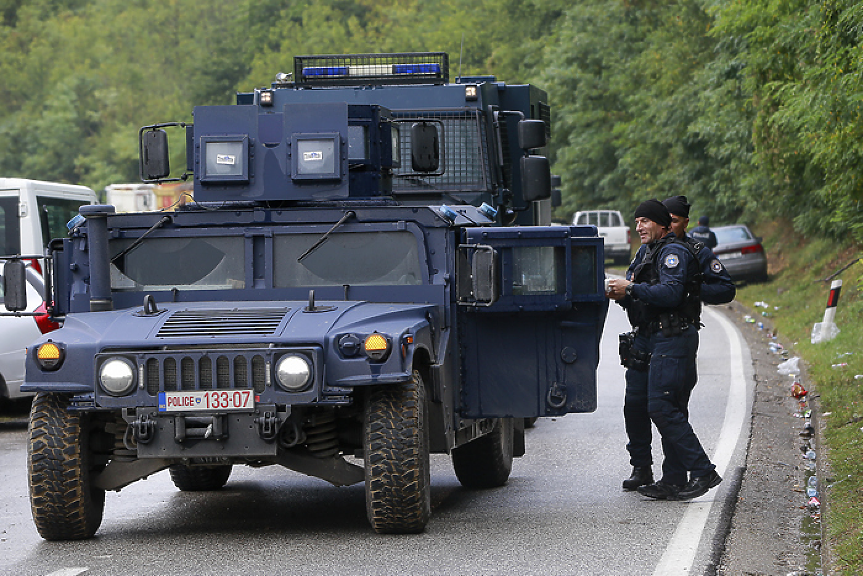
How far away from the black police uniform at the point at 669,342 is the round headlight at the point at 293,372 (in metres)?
2.47

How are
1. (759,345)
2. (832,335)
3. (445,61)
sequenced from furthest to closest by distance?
(759,345) → (832,335) → (445,61)

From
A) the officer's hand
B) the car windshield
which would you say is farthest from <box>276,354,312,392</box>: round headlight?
the car windshield

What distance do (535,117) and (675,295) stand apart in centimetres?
Answer: 557

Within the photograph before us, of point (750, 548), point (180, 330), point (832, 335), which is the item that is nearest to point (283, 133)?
point (180, 330)

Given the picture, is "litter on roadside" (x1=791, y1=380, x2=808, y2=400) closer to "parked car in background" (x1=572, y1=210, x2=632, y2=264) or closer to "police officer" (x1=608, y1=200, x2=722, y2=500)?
"police officer" (x1=608, y1=200, x2=722, y2=500)

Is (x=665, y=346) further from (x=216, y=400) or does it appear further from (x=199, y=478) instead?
(x=199, y=478)

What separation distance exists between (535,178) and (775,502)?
415 cm

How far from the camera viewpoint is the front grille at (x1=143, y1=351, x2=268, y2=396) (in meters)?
7.18

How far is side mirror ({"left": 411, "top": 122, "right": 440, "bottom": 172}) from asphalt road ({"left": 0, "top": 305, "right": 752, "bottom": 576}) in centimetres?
239

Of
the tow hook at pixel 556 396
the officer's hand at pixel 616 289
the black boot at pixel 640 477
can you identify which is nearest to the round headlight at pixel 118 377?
the tow hook at pixel 556 396

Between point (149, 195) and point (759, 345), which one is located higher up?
→ point (149, 195)

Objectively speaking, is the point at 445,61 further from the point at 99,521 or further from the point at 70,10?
the point at 70,10

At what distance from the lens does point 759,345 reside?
2045cm

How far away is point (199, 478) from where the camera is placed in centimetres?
966
